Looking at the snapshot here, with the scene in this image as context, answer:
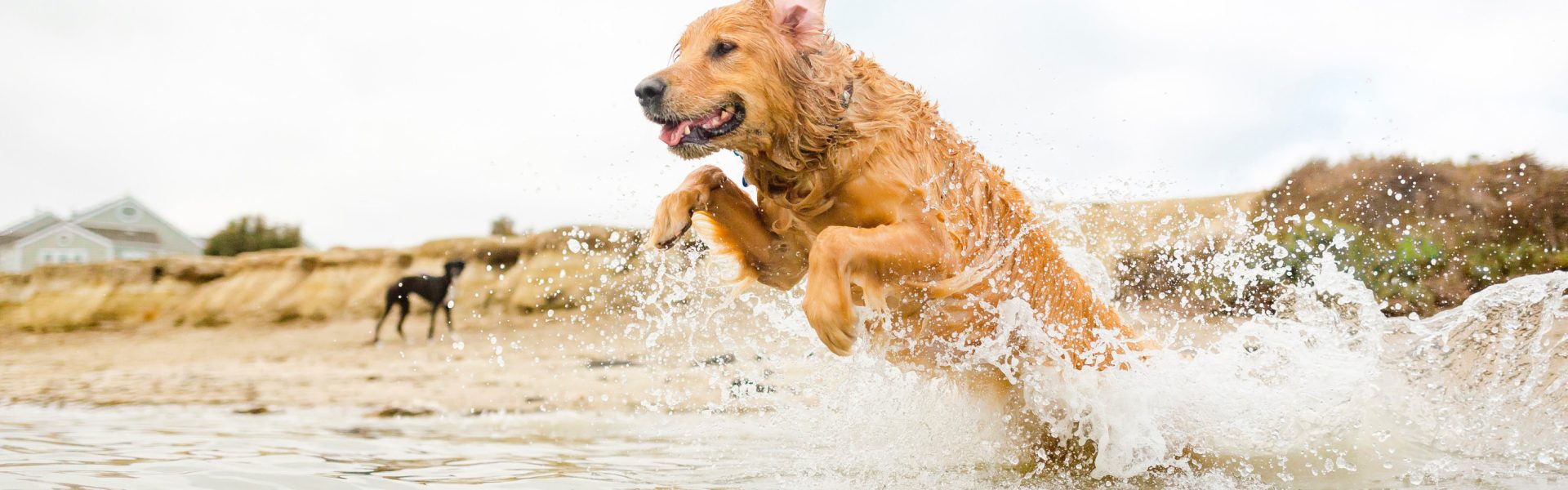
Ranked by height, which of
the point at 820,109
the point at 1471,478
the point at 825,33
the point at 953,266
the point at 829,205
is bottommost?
the point at 1471,478

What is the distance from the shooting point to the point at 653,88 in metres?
3.25

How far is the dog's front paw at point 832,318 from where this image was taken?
3.20 metres

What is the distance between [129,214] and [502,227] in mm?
12231

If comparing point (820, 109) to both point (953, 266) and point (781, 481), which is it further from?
point (781, 481)

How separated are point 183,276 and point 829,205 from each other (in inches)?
912

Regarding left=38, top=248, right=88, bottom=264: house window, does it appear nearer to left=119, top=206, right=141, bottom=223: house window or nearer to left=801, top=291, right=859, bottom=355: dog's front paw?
left=119, top=206, right=141, bottom=223: house window

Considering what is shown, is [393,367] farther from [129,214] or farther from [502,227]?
[129,214]

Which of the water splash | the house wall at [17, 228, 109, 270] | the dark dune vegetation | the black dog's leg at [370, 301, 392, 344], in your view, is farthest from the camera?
the house wall at [17, 228, 109, 270]

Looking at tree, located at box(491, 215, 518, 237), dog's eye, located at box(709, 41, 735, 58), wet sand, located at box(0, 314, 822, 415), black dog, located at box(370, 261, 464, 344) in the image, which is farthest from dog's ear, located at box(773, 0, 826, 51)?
tree, located at box(491, 215, 518, 237)

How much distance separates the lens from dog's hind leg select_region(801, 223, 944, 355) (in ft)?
10.5

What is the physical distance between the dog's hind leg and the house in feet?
82.1

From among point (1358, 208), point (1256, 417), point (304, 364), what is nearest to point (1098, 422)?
point (1256, 417)

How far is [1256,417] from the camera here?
4879 mm

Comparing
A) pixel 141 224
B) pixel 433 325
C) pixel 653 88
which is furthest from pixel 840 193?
pixel 141 224
